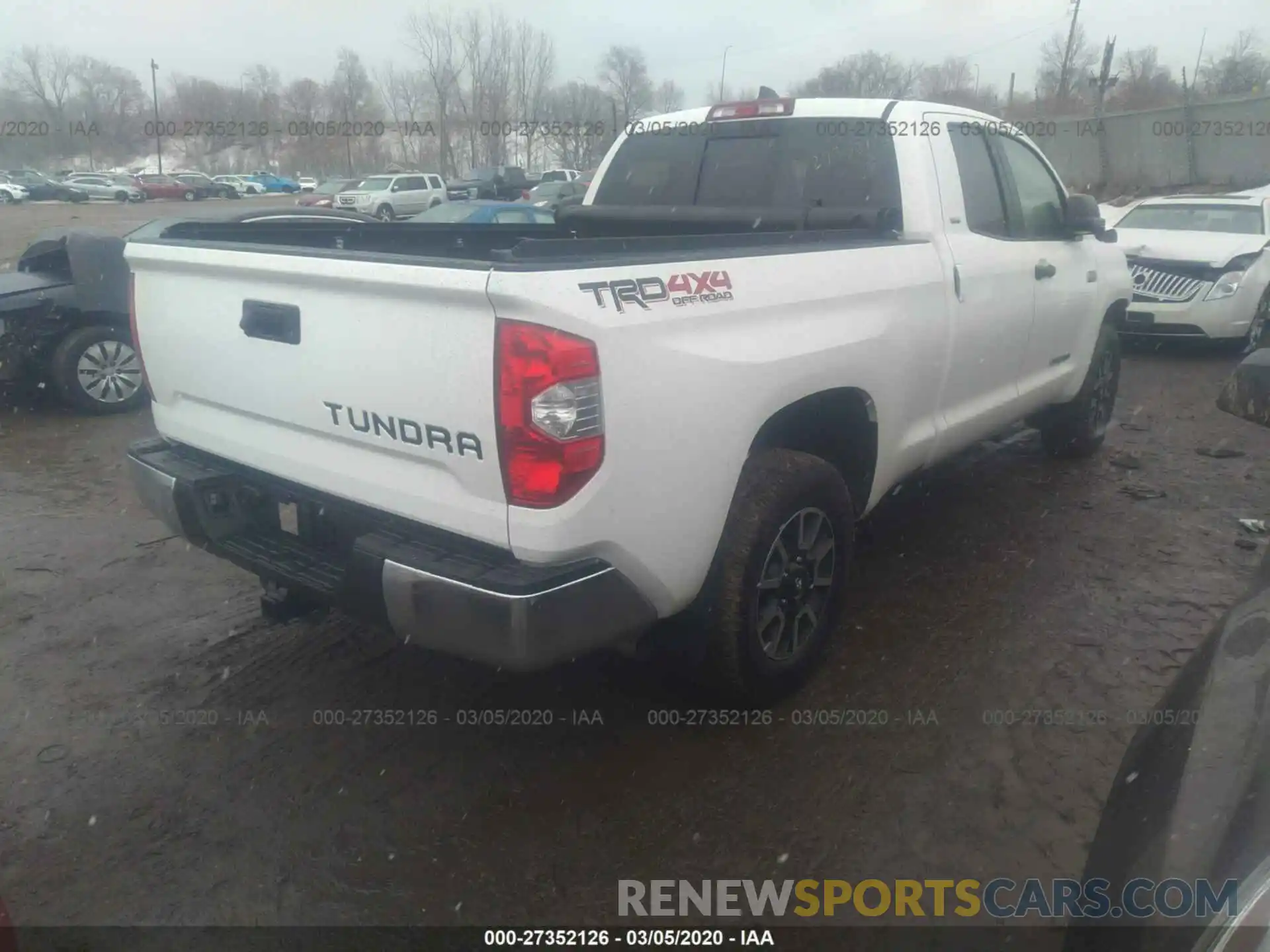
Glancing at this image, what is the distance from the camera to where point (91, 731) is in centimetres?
320

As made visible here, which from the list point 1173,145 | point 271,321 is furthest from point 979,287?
point 1173,145

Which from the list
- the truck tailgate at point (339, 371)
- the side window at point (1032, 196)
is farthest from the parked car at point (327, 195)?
the truck tailgate at point (339, 371)

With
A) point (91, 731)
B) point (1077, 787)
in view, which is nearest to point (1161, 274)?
point (1077, 787)

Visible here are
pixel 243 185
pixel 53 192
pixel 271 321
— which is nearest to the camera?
pixel 271 321

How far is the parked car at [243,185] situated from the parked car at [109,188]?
527cm

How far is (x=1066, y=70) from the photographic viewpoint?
48312 mm

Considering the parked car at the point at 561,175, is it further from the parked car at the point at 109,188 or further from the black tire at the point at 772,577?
the black tire at the point at 772,577

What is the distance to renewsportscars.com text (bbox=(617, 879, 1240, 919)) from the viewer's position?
245 cm

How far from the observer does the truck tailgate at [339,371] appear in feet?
7.59

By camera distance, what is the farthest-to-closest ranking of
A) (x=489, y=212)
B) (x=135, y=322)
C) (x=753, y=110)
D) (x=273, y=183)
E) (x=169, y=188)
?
(x=273, y=183) < (x=169, y=188) < (x=489, y=212) < (x=753, y=110) < (x=135, y=322)

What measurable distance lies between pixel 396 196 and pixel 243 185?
3143 centimetres

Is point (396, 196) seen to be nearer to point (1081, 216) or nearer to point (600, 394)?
point (1081, 216)

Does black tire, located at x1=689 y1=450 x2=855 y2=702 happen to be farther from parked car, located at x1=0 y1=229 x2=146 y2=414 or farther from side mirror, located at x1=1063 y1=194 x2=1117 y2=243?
parked car, located at x1=0 y1=229 x2=146 y2=414

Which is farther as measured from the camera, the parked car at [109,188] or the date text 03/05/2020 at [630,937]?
the parked car at [109,188]
